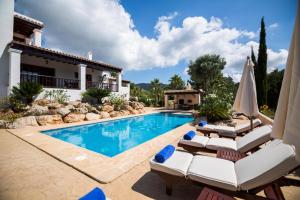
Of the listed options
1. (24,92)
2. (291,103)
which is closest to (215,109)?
(291,103)

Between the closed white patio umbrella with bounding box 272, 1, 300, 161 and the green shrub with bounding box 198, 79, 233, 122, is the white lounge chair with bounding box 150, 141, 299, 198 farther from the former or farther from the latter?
the green shrub with bounding box 198, 79, 233, 122

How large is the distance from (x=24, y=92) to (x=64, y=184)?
1028cm

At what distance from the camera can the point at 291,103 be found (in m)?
1.58

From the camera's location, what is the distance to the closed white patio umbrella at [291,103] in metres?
1.39

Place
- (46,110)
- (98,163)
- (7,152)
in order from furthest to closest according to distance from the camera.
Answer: (46,110) → (7,152) → (98,163)

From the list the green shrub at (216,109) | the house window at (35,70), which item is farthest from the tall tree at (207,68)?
the house window at (35,70)

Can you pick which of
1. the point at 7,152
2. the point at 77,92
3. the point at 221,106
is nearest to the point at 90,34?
the point at 77,92

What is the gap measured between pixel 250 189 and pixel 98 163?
356cm

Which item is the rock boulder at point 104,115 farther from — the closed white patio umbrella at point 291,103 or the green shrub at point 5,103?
the closed white patio umbrella at point 291,103

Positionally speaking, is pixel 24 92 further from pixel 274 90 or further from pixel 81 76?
pixel 274 90

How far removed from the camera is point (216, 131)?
19.3 ft

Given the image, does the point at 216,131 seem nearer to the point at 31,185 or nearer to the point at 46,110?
the point at 31,185

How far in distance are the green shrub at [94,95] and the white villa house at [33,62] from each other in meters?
0.61

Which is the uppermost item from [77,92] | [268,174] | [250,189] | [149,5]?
[149,5]
